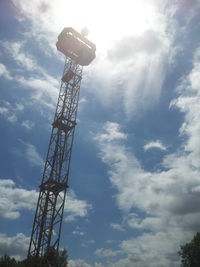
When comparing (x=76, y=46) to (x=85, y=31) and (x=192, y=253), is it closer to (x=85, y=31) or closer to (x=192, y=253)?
(x=85, y=31)

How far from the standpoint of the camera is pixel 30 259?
2383 cm

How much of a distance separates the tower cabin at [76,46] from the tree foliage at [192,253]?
112 feet

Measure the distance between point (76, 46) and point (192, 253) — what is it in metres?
36.9

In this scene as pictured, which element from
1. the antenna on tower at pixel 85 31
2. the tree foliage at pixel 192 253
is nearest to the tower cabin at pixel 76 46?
the antenna on tower at pixel 85 31

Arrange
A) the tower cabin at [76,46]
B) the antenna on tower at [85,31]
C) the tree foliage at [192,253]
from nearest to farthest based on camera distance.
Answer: the tower cabin at [76,46] → the antenna on tower at [85,31] → the tree foliage at [192,253]

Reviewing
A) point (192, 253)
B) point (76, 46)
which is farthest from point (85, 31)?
point (192, 253)

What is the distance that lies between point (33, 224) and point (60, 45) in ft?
69.4

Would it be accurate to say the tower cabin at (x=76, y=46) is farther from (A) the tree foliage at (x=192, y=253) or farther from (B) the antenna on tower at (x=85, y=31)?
(A) the tree foliage at (x=192, y=253)

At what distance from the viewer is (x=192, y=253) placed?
4275cm

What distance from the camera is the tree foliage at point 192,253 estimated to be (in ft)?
137

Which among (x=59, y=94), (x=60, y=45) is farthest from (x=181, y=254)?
(x=60, y=45)

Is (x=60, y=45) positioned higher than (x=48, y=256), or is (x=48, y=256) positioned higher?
(x=60, y=45)

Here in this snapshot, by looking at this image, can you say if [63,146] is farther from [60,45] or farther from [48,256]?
[60,45]

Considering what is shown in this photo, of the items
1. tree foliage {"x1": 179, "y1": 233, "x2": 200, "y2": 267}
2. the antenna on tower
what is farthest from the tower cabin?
tree foliage {"x1": 179, "y1": 233, "x2": 200, "y2": 267}
